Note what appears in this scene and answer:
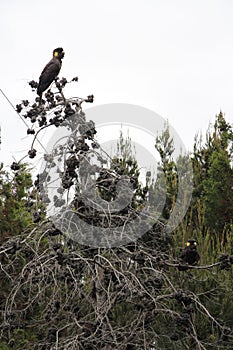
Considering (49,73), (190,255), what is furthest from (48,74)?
(190,255)

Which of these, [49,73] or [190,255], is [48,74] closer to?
[49,73]

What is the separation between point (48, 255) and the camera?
3.10 metres

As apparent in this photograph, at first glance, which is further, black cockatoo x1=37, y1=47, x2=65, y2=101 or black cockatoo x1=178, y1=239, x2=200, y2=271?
black cockatoo x1=37, y1=47, x2=65, y2=101

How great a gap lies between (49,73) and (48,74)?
0.4 inches

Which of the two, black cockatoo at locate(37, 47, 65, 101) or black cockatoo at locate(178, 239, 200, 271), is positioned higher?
black cockatoo at locate(37, 47, 65, 101)

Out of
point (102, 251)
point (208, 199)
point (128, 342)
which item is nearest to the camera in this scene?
point (128, 342)

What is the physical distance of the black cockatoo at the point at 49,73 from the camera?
3.57 meters

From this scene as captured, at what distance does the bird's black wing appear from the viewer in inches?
141

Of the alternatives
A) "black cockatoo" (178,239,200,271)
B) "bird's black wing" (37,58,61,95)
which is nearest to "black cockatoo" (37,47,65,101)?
"bird's black wing" (37,58,61,95)

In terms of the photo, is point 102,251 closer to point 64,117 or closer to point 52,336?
point 52,336

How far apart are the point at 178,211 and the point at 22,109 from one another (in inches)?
213

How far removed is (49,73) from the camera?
3627 millimetres

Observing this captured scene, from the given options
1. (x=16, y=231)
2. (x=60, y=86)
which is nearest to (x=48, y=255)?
(x=60, y=86)

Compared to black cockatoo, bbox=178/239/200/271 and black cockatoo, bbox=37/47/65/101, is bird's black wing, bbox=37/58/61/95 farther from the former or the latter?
black cockatoo, bbox=178/239/200/271
